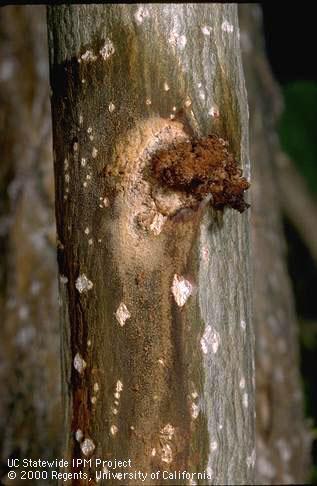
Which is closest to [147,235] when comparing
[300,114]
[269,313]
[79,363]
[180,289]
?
[180,289]

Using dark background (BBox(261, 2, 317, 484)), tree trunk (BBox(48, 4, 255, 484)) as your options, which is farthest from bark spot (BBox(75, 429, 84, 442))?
dark background (BBox(261, 2, 317, 484))

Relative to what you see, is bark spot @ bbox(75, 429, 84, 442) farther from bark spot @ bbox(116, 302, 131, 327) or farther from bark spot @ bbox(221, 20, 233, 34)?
bark spot @ bbox(221, 20, 233, 34)

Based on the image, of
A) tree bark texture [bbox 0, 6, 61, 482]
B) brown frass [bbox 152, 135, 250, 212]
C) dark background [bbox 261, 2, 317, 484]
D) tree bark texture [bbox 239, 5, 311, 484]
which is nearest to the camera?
brown frass [bbox 152, 135, 250, 212]

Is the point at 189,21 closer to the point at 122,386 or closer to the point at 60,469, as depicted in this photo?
the point at 122,386

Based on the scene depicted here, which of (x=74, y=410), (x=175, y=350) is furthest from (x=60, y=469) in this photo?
(x=175, y=350)

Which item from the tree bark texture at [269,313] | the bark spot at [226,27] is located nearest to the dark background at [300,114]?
the tree bark texture at [269,313]
